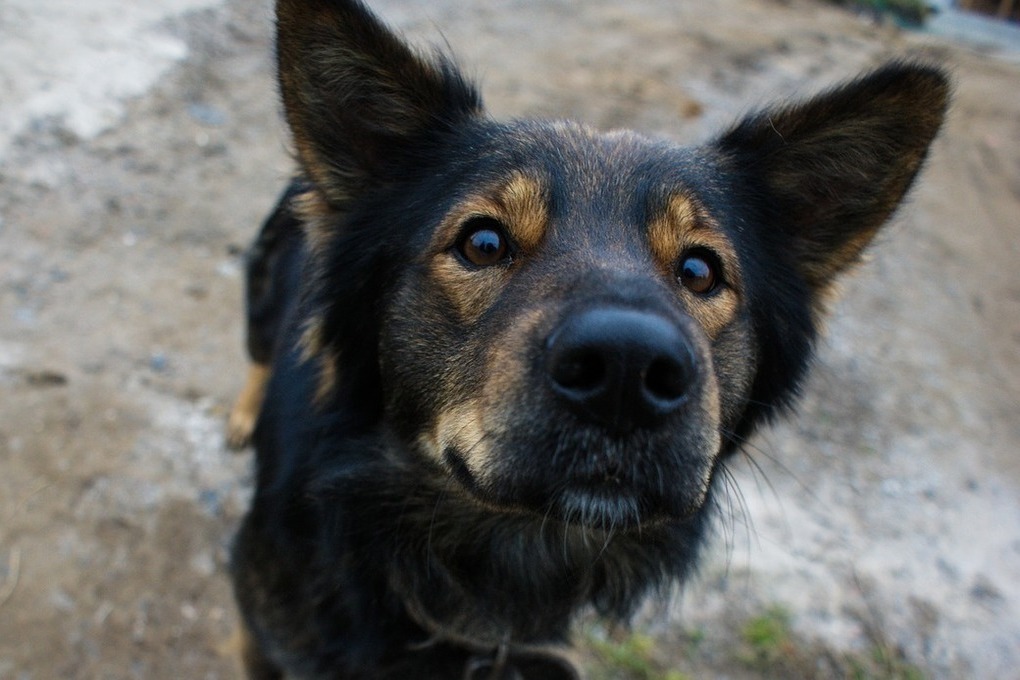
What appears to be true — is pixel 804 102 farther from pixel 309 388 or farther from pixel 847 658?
pixel 847 658

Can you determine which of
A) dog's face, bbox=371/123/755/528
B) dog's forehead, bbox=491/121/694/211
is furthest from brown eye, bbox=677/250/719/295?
dog's forehead, bbox=491/121/694/211

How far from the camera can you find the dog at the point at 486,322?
1.99 meters

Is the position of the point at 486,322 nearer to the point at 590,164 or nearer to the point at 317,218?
the point at 590,164

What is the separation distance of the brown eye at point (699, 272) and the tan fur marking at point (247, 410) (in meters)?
2.15

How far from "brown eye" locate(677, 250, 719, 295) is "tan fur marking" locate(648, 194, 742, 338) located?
17 millimetres

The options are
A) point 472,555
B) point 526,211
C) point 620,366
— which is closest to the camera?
point 620,366

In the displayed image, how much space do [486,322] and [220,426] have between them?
220 centimetres

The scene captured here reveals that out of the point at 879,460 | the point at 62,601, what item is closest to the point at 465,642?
the point at 62,601

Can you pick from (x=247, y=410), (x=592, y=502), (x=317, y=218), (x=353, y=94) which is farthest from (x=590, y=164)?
(x=247, y=410)

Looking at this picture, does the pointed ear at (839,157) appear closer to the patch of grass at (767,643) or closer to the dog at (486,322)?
the dog at (486,322)

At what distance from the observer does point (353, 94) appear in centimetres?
238

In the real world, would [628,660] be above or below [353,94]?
below

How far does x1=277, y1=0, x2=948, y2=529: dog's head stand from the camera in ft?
5.89

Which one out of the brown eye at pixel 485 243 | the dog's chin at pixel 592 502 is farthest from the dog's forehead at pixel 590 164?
the dog's chin at pixel 592 502
